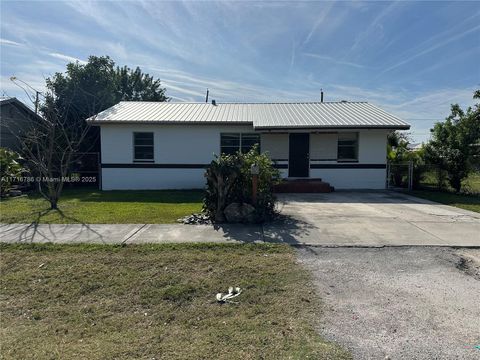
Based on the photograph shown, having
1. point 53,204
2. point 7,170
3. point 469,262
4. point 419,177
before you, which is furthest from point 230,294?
point 419,177

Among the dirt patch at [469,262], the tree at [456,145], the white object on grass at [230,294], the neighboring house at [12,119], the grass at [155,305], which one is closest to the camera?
the grass at [155,305]

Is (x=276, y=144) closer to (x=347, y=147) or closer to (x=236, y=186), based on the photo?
(x=347, y=147)

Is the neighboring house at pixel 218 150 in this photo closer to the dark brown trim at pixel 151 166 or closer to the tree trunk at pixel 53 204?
the dark brown trim at pixel 151 166

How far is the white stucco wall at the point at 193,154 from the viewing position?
14.1m

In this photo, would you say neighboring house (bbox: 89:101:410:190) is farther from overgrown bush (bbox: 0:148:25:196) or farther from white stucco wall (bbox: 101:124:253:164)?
overgrown bush (bbox: 0:148:25:196)

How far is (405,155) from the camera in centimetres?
1493

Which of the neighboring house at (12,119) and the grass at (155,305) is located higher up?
the neighboring house at (12,119)

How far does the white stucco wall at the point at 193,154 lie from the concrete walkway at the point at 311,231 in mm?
5821

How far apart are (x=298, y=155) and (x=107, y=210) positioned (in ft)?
28.4

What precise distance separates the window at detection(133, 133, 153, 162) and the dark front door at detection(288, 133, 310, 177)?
20.8 ft

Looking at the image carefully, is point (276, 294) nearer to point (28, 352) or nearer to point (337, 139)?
point (28, 352)

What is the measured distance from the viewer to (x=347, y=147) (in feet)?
47.6

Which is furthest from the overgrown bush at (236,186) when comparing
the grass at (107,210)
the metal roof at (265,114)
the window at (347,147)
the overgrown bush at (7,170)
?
the overgrown bush at (7,170)

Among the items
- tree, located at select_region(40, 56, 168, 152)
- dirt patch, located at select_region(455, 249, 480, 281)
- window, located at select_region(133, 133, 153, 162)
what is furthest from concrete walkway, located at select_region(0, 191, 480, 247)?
tree, located at select_region(40, 56, 168, 152)
